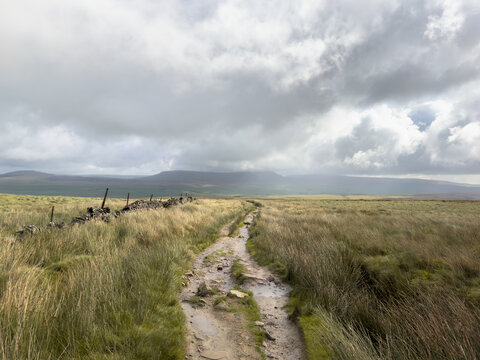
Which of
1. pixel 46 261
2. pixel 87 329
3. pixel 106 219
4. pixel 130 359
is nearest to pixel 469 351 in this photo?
pixel 130 359

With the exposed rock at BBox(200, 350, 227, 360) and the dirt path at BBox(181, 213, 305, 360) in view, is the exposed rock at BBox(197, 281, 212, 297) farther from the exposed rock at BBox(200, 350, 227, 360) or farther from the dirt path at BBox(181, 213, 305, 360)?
the exposed rock at BBox(200, 350, 227, 360)

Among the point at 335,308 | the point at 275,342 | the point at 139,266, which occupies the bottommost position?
the point at 275,342

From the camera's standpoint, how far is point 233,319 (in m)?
4.20

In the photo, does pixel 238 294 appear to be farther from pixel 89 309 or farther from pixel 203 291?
pixel 89 309

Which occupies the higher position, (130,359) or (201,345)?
(130,359)

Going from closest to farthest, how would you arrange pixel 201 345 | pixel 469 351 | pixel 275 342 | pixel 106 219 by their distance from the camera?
pixel 469 351
pixel 201 345
pixel 275 342
pixel 106 219

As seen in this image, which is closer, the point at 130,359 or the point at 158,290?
the point at 130,359

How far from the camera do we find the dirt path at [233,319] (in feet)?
11.0

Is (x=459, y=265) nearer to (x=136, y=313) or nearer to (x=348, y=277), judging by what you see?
(x=348, y=277)

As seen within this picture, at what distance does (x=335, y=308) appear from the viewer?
13.3ft

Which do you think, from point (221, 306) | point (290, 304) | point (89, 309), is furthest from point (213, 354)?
point (290, 304)

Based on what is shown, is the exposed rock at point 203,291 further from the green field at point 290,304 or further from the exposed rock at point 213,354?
the exposed rock at point 213,354

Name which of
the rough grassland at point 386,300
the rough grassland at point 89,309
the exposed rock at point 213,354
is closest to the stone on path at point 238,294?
the rough grassland at point 386,300

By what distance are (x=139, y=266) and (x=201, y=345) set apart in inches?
103
